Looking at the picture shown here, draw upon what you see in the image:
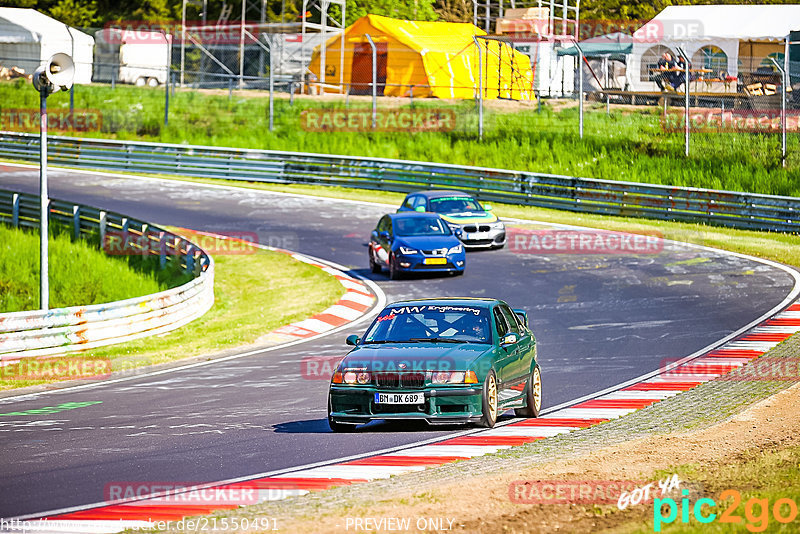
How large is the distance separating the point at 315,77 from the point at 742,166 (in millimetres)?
24754

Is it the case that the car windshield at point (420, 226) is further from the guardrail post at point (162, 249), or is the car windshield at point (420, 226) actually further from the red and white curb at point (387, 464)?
the red and white curb at point (387, 464)

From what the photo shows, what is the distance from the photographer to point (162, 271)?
25.8 metres

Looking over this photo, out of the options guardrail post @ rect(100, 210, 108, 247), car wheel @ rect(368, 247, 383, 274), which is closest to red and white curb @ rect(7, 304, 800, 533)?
car wheel @ rect(368, 247, 383, 274)

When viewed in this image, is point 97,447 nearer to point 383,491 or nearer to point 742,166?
point 383,491

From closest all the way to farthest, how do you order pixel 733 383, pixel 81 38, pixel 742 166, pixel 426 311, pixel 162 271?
pixel 426 311
pixel 733 383
pixel 162 271
pixel 742 166
pixel 81 38

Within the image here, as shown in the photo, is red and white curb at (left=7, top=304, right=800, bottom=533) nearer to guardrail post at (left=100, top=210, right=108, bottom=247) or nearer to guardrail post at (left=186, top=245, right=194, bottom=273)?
guardrail post at (left=186, top=245, right=194, bottom=273)

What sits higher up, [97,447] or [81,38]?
[81,38]

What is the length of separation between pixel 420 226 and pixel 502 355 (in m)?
13.1

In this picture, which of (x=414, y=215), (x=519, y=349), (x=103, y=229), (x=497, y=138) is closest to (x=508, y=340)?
(x=519, y=349)

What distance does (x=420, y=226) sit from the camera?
24672mm

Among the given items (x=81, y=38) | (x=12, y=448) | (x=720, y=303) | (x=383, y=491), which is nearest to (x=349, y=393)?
(x=383, y=491)

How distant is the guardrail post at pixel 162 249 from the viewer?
25.6 metres

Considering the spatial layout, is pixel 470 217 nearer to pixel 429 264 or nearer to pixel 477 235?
pixel 477 235

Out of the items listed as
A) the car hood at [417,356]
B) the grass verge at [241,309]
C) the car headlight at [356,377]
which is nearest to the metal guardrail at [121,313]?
the grass verge at [241,309]
